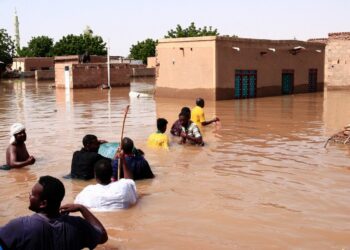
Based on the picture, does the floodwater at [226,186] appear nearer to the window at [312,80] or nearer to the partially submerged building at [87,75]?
the window at [312,80]

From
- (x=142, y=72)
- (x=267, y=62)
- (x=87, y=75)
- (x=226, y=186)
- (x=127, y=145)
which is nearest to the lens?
(x=127, y=145)

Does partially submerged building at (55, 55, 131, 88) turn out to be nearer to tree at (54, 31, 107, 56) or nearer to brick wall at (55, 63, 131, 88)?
brick wall at (55, 63, 131, 88)

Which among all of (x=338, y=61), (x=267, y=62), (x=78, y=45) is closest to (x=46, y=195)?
(x=267, y=62)

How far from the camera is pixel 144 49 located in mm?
66500

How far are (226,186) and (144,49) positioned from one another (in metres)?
60.3

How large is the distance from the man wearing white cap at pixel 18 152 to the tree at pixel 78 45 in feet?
170

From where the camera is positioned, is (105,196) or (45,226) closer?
(45,226)

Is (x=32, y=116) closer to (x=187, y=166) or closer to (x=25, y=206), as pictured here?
(x=187, y=166)

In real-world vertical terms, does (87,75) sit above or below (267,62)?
below

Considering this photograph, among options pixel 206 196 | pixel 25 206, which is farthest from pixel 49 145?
pixel 206 196

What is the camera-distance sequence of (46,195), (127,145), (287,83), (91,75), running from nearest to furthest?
1. (46,195)
2. (127,145)
3. (287,83)
4. (91,75)

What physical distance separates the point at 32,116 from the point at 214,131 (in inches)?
306

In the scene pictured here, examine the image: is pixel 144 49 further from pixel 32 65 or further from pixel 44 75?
pixel 44 75

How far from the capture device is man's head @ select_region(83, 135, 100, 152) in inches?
289
